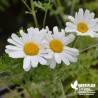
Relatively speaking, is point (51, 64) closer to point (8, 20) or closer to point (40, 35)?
point (40, 35)

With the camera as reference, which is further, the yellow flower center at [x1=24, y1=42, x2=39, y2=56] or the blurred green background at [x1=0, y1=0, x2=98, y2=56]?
the blurred green background at [x1=0, y1=0, x2=98, y2=56]

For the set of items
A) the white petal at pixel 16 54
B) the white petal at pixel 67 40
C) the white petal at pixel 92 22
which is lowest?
the white petal at pixel 16 54

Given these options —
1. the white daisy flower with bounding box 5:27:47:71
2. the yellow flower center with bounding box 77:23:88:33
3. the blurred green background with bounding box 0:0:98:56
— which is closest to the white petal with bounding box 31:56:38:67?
the white daisy flower with bounding box 5:27:47:71

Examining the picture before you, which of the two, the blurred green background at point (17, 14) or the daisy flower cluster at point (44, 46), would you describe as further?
the blurred green background at point (17, 14)

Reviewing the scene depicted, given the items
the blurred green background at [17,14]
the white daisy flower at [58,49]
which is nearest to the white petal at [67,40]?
the white daisy flower at [58,49]

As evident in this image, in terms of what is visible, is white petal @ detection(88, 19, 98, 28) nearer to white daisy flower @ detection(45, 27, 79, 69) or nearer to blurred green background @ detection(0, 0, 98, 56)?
white daisy flower @ detection(45, 27, 79, 69)

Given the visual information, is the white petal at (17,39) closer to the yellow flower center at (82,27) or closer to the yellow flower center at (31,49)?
the yellow flower center at (31,49)

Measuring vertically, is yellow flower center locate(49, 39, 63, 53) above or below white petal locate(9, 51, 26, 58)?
above
